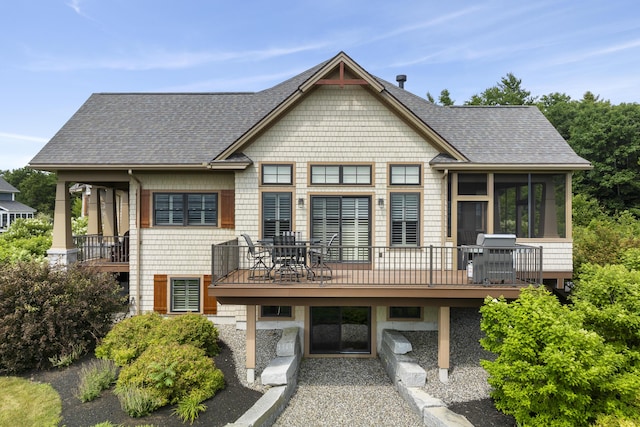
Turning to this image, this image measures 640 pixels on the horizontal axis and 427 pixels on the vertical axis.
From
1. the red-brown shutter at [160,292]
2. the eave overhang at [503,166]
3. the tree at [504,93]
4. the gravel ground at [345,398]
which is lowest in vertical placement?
the gravel ground at [345,398]

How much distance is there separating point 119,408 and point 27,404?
2.25 m

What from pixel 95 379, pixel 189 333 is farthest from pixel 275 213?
pixel 95 379

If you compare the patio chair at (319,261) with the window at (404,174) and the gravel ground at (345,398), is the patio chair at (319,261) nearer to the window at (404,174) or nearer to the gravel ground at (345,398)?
the window at (404,174)

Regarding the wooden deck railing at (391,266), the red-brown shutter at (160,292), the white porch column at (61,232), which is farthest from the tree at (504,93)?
the white porch column at (61,232)

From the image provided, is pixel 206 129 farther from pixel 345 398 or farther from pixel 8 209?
pixel 8 209

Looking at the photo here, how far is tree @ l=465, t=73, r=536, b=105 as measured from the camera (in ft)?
131

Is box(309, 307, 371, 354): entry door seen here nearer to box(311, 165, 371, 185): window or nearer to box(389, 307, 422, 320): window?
box(389, 307, 422, 320): window

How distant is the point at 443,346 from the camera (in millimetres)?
8719

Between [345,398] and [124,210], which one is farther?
[124,210]

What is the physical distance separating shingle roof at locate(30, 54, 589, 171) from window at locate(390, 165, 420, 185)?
125 centimetres

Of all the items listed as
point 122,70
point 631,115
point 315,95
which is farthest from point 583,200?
point 122,70

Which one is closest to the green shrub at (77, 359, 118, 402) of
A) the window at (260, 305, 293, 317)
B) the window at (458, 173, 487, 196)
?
the window at (260, 305, 293, 317)

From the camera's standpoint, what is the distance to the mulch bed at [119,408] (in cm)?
667

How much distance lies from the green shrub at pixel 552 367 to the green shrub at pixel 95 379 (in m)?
8.05
